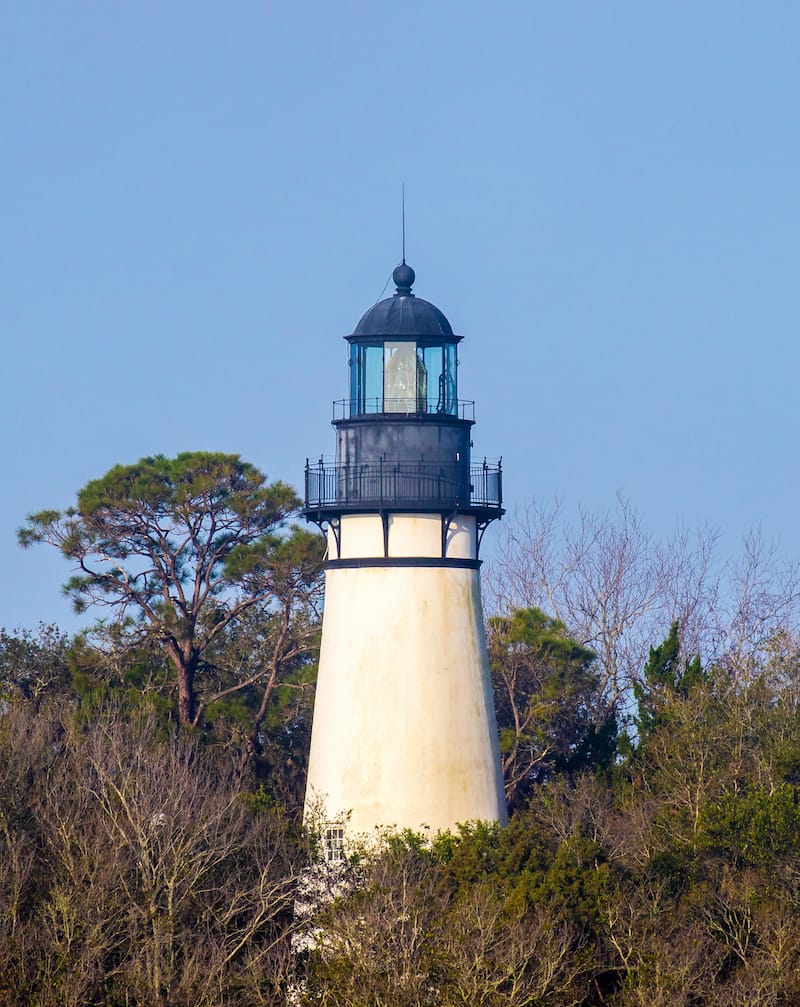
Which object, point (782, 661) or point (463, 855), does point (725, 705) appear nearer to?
point (782, 661)

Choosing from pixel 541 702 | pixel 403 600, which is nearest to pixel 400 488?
pixel 403 600

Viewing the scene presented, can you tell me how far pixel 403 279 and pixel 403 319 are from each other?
95 cm

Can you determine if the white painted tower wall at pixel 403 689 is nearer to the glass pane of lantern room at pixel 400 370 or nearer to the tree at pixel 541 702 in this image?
the glass pane of lantern room at pixel 400 370

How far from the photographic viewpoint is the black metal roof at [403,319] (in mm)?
39281

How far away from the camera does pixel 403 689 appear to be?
3878cm

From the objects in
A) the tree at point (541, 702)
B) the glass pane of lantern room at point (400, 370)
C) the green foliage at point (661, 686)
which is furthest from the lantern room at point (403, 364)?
the tree at point (541, 702)

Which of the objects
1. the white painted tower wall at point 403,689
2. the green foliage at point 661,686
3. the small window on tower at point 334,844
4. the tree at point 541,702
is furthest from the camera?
the tree at point 541,702

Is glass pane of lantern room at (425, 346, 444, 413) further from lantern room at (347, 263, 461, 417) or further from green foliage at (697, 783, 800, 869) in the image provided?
green foliage at (697, 783, 800, 869)

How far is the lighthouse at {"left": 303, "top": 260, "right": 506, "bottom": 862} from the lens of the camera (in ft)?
127

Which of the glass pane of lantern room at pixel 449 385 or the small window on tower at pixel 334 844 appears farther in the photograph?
the glass pane of lantern room at pixel 449 385

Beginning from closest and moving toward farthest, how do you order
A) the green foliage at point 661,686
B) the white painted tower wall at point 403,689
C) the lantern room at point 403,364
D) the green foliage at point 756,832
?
the green foliage at point 756,832 < the white painted tower wall at point 403,689 < the lantern room at point 403,364 < the green foliage at point 661,686

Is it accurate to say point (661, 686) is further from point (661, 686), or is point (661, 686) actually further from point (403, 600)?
point (403, 600)

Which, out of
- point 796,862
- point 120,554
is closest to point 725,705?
point 796,862

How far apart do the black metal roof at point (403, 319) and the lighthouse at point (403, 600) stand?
0.11 ft
